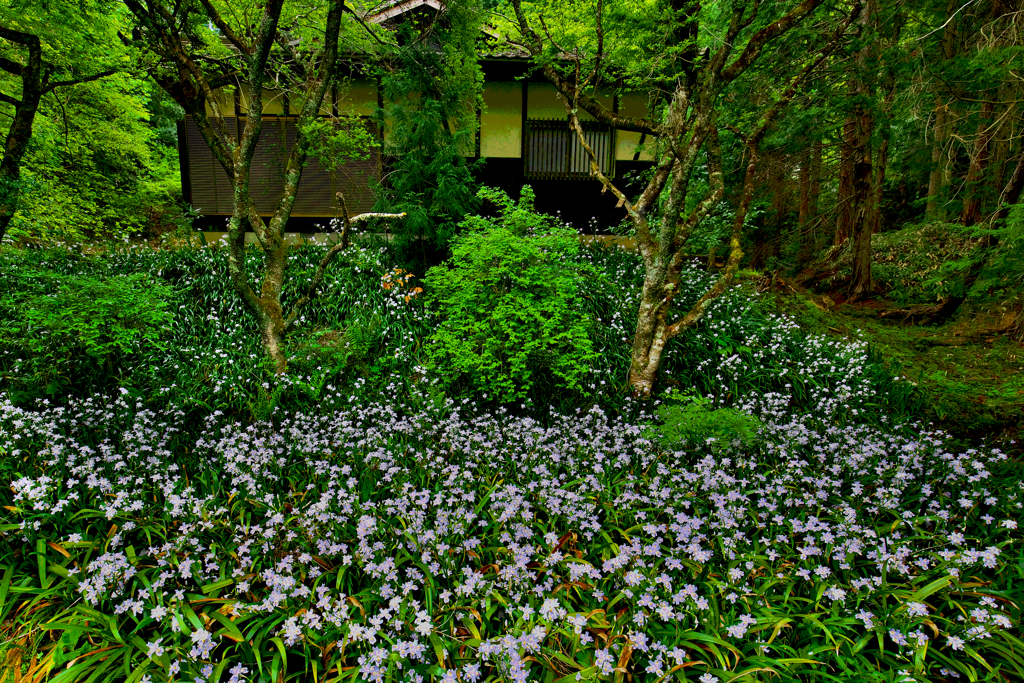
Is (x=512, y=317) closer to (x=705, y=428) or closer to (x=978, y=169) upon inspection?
(x=705, y=428)

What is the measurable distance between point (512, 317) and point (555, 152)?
7443mm

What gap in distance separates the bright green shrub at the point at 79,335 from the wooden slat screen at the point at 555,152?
823cm

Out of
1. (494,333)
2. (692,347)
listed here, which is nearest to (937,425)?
(692,347)

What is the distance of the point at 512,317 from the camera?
5531mm

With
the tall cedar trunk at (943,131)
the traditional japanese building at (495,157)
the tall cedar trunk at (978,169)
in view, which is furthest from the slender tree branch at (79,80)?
the tall cedar trunk at (978,169)

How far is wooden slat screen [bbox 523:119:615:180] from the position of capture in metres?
11.6

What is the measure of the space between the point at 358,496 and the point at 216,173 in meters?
10.2

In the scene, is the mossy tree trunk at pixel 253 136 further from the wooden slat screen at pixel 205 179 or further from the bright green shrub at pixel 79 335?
the wooden slat screen at pixel 205 179

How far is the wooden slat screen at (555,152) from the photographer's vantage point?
11633mm

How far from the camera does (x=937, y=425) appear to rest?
199 inches

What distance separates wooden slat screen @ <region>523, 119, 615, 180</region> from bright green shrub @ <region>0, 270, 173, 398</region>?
27.0 ft

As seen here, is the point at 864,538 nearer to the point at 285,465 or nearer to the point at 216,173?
the point at 285,465

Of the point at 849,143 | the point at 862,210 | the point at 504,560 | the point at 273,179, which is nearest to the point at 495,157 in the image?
the point at 273,179

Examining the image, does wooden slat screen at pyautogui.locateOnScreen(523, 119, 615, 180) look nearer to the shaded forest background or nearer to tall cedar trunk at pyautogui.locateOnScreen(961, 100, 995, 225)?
the shaded forest background
